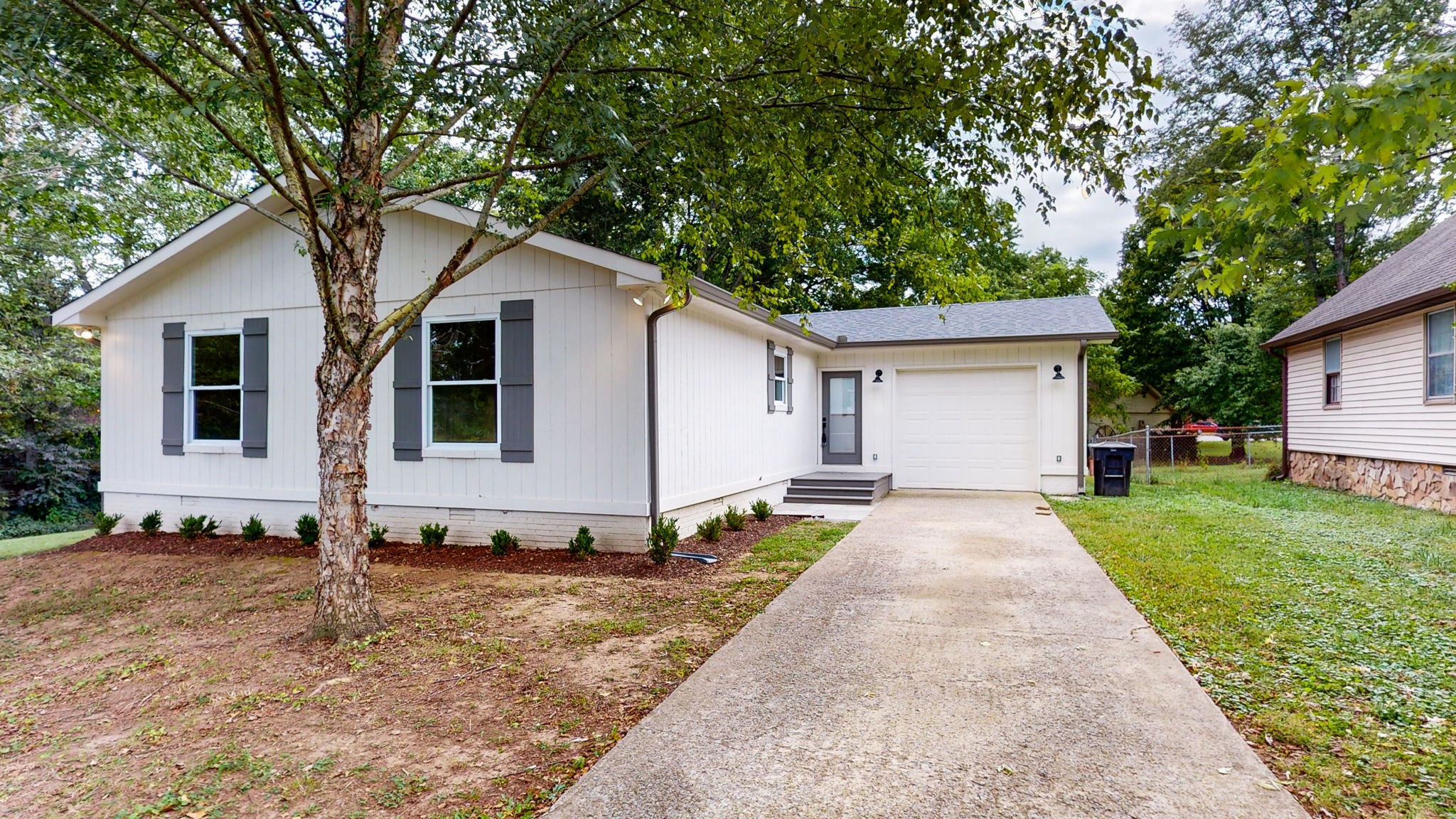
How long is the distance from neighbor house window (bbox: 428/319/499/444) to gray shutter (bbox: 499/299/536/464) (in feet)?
0.67

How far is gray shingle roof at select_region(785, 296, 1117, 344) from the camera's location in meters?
10.9

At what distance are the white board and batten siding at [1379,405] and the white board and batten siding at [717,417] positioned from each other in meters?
8.07

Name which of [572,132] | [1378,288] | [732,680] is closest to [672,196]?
[572,132]

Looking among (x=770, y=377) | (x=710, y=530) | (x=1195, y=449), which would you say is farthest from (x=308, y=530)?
(x=1195, y=449)

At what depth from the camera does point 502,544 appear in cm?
684

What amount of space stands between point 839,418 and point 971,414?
2147mm

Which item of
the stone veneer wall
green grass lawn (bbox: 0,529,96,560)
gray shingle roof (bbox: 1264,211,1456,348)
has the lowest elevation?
green grass lawn (bbox: 0,529,96,560)

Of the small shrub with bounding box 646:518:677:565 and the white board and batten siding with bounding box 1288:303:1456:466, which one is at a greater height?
the white board and batten siding with bounding box 1288:303:1456:466

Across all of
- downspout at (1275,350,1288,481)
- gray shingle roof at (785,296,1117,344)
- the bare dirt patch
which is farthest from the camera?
downspout at (1275,350,1288,481)

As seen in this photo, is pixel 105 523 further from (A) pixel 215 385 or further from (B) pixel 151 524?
(A) pixel 215 385

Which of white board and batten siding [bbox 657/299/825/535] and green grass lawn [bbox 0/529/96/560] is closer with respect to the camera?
white board and batten siding [bbox 657/299/825/535]

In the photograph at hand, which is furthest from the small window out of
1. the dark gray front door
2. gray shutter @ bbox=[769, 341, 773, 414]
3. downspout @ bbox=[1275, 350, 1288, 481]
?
downspout @ bbox=[1275, 350, 1288, 481]

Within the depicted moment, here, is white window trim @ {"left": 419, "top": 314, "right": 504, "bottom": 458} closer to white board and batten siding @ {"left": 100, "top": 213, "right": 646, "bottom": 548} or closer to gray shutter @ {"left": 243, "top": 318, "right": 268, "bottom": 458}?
white board and batten siding @ {"left": 100, "top": 213, "right": 646, "bottom": 548}

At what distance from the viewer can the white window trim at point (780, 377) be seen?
999 centimetres
